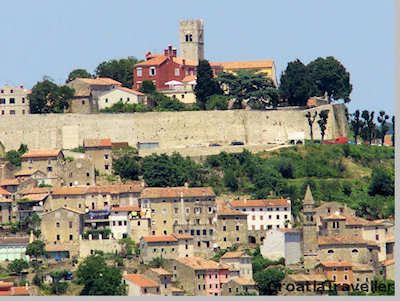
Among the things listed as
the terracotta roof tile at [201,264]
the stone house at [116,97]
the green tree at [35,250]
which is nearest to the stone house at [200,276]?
the terracotta roof tile at [201,264]

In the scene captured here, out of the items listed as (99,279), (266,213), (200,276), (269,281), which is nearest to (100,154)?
(266,213)

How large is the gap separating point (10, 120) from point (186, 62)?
11.4 m

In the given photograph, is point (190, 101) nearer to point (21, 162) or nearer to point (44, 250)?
point (21, 162)

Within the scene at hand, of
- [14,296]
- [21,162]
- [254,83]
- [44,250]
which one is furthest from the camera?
[254,83]

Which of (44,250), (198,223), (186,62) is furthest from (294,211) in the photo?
(186,62)

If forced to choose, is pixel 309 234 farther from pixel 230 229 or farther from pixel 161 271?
pixel 161 271

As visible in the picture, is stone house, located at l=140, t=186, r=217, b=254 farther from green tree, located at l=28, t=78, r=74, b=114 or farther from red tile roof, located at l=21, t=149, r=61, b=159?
green tree, located at l=28, t=78, r=74, b=114

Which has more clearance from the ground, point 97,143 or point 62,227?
point 97,143

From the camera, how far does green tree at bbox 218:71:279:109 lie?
10075 cm

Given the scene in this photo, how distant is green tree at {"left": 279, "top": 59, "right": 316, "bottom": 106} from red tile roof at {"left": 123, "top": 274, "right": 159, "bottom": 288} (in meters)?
19.8

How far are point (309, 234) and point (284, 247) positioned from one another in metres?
1.20

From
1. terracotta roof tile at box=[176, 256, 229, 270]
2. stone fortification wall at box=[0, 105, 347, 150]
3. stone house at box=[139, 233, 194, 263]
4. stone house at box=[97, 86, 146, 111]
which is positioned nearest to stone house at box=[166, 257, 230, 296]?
terracotta roof tile at box=[176, 256, 229, 270]

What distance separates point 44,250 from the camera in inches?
3366

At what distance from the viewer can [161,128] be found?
98.4 meters
